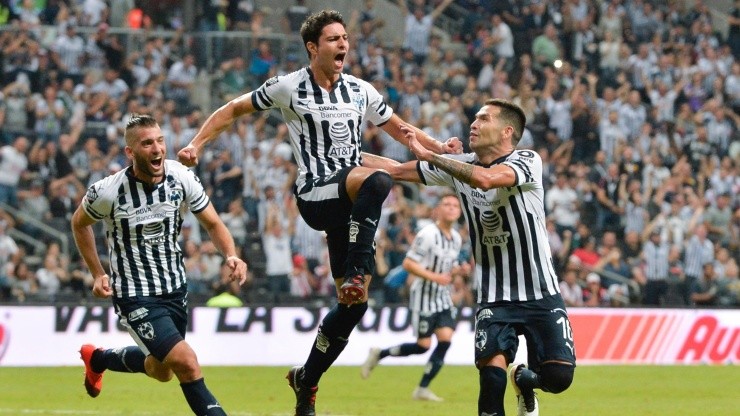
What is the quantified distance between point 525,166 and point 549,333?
121 centimetres

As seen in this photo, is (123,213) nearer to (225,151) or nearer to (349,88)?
(349,88)

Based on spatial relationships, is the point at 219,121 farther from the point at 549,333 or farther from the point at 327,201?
the point at 549,333

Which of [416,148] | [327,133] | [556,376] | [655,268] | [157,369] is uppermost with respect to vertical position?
[327,133]

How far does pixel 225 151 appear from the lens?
23125mm

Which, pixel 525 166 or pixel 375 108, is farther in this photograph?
pixel 375 108

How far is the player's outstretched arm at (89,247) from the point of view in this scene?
9.83 metres

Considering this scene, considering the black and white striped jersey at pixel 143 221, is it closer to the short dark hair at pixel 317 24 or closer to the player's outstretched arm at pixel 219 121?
the player's outstretched arm at pixel 219 121

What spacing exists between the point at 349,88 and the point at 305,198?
0.94 meters

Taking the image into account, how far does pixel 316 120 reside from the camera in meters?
9.95

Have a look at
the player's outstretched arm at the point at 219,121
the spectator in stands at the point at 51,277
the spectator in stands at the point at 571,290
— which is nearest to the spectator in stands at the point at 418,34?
the spectator in stands at the point at 571,290

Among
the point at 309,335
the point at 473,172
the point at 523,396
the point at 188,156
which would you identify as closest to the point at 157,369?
the point at 188,156

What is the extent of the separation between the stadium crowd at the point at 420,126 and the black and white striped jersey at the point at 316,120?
36.3 ft

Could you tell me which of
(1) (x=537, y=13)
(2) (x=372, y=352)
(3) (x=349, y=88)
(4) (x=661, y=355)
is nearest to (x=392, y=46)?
(1) (x=537, y=13)

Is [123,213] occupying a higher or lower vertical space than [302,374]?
higher
